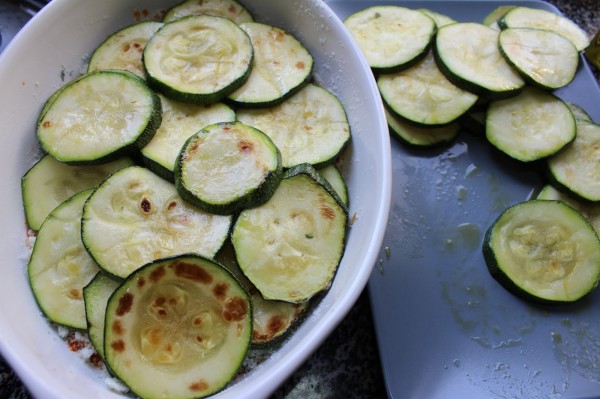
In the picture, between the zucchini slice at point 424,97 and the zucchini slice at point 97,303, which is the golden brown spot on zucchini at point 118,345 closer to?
the zucchini slice at point 97,303

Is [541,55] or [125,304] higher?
[125,304]

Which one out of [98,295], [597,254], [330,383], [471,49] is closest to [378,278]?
[330,383]

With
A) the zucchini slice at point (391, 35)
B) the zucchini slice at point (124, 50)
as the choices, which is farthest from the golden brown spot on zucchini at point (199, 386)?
the zucchini slice at point (391, 35)

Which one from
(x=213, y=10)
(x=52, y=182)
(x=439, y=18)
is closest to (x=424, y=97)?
(x=439, y=18)

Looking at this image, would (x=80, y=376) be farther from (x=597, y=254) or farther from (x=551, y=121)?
(x=551, y=121)

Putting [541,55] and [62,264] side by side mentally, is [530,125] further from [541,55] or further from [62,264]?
[62,264]
